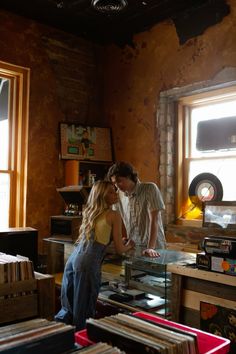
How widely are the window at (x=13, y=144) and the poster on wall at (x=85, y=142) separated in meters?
0.52

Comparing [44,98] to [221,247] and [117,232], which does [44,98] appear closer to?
[117,232]

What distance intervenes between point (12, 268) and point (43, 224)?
2904 mm

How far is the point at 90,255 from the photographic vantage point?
2.42m

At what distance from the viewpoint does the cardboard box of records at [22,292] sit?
1499 mm

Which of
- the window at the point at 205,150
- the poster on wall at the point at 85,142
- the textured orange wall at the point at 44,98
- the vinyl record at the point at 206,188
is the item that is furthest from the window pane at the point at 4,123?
the vinyl record at the point at 206,188

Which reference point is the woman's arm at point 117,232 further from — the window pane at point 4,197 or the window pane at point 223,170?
the window pane at point 4,197

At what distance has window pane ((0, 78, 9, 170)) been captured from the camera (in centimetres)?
428

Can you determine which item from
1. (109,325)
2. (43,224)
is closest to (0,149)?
(43,224)

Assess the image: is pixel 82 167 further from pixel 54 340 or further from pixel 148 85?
pixel 54 340

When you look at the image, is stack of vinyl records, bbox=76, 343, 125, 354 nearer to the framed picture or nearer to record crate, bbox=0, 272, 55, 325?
record crate, bbox=0, 272, 55, 325

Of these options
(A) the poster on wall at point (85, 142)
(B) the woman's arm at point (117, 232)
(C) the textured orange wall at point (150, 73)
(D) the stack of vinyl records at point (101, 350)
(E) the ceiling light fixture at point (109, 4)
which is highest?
(E) the ceiling light fixture at point (109, 4)

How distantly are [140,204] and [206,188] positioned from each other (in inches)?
40.7

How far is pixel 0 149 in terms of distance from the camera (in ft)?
14.0

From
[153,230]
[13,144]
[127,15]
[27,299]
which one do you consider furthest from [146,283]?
[127,15]
